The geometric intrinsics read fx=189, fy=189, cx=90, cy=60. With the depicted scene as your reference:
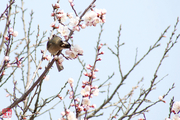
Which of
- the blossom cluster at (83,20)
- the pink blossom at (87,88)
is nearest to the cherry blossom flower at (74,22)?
the blossom cluster at (83,20)

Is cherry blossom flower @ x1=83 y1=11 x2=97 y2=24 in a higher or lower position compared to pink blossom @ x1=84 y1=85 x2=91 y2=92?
higher

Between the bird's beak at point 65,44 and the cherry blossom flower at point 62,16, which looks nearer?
the bird's beak at point 65,44

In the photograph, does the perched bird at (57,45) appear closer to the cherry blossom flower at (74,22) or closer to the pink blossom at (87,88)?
the cherry blossom flower at (74,22)

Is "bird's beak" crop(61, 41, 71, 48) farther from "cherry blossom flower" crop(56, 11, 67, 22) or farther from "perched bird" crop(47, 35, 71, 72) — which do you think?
"cherry blossom flower" crop(56, 11, 67, 22)

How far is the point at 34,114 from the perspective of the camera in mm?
2559

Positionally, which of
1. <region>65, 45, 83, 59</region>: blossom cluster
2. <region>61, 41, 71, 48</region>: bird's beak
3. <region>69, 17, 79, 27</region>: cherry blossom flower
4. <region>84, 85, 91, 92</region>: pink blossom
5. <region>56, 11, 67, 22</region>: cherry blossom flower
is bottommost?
<region>84, 85, 91, 92</region>: pink blossom

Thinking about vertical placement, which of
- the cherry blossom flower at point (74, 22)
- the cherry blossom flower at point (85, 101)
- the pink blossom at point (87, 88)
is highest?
the cherry blossom flower at point (74, 22)

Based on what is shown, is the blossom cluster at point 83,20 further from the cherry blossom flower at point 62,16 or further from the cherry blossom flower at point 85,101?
the cherry blossom flower at point 85,101

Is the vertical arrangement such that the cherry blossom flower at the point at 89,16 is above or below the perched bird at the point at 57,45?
above

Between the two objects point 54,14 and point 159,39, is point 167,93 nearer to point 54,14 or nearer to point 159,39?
point 159,39

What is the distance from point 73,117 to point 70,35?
0.88 metres

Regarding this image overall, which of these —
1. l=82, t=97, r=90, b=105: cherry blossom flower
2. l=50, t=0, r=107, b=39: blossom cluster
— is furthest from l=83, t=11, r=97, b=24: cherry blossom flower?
l=82, t=97, r=90, b=105: cherry blossom flower

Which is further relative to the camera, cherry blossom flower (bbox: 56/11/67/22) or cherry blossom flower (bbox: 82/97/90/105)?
cherry blossom flower (bbox: 56/11/67/22)

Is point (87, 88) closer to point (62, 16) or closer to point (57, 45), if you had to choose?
point (57, 45)
